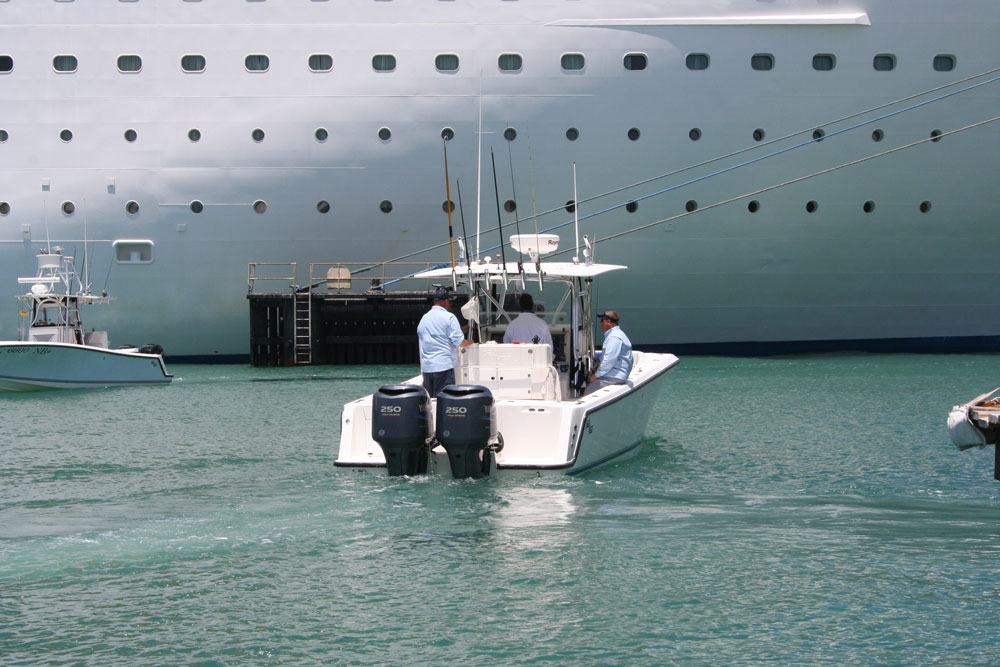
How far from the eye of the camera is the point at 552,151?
821 inches

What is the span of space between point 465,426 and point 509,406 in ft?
1.65

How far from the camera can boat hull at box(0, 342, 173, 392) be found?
18203mm

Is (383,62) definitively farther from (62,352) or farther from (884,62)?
(884,62)

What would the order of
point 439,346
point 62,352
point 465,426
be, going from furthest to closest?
1. point 62,352
2. point 439,346
3. point 465,426

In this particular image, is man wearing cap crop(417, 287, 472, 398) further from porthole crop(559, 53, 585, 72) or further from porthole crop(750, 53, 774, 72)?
porthole crop(750, 53, 774, 72)

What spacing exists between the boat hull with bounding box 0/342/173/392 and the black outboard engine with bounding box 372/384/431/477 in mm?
11591

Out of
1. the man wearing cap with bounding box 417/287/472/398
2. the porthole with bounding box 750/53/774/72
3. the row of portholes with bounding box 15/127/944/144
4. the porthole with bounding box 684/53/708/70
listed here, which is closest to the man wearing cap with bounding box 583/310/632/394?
the man wearing cap with bounding box 417/287/472/398

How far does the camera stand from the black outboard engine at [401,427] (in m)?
8.41

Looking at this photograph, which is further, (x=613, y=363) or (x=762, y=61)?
(x=762, y=61)

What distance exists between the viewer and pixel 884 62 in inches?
830

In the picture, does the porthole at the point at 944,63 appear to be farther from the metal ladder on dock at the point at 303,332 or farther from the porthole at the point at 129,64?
the porthole at the point at 129,64

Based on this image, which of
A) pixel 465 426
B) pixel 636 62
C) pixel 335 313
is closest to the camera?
pixel 465 426

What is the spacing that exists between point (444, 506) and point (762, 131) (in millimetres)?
14959

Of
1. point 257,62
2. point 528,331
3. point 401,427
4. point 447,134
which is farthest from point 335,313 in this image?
point 401,427
